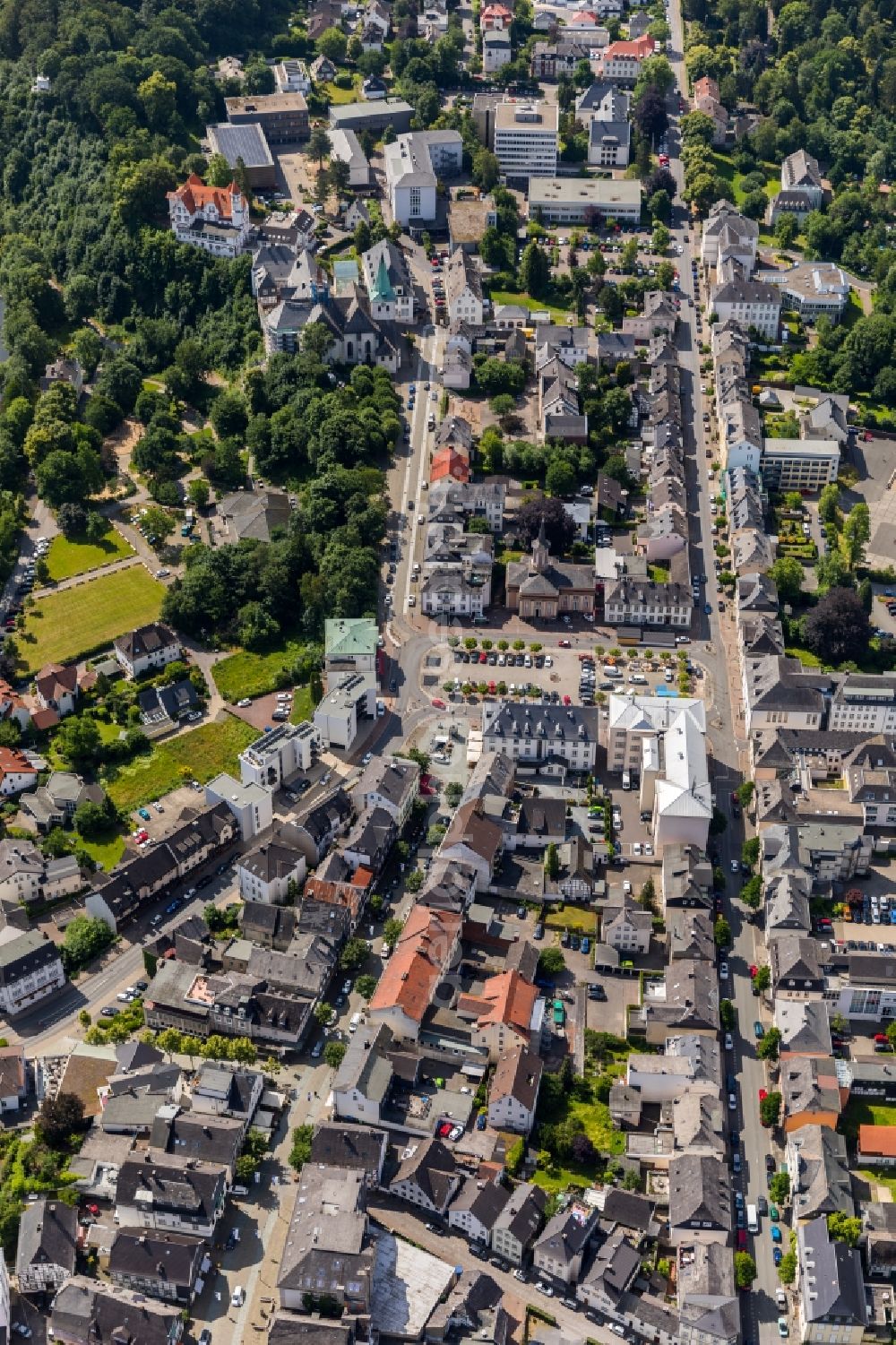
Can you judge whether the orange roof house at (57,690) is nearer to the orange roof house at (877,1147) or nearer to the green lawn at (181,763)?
the green lawn at (181,763)

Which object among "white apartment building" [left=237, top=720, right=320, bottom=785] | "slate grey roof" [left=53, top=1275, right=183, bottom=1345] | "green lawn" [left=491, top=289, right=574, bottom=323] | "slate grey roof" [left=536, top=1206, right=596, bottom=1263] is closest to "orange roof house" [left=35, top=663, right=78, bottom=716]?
"white apartment building" [left=237, top=720, right=320, bottom=785]

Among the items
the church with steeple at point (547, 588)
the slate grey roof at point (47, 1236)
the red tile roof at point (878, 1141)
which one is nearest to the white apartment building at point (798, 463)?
the church with steeple at point (547, 588)

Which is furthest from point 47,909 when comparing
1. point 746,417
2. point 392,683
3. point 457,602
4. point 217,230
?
point 217,230

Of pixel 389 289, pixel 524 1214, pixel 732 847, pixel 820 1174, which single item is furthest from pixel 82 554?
pixel 820 1174

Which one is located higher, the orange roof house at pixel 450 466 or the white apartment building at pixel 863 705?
the orange roof house at pixel 450 466

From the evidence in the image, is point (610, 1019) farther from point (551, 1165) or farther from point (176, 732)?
point (176, 732)

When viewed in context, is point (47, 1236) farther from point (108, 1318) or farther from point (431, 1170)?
point (431, 1170)

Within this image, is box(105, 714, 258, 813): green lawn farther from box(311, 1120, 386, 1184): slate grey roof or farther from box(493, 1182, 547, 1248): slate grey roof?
box(493, 1182, 547, 1248): slate grey roof
